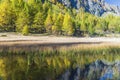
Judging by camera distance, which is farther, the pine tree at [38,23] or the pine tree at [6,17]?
the pine tree at [38,23]

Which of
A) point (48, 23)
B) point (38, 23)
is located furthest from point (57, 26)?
point (38, 23)

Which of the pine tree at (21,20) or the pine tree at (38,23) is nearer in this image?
the pine tree at (21,20)

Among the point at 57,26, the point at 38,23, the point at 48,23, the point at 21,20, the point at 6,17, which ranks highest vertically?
the point at 6,17

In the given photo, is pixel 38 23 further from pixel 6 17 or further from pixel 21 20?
pixel 6 17

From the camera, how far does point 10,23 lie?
397 feet

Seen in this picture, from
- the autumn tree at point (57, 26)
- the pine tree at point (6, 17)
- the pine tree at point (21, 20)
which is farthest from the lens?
the autumn tree at point (57, 26)

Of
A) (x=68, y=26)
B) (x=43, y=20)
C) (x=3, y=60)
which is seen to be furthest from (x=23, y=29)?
(x=3, y=60)

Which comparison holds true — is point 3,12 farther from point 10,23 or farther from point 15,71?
point 15,71

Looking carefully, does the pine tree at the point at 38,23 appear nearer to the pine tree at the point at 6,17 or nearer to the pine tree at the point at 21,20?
the pine tree at the point at 21,20

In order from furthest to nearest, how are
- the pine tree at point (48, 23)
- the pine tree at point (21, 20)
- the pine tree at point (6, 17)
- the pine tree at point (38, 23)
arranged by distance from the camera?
the pine tree at point (48, 23), the pine tree at point (38, 23), the pine tree at point (21, 20), the pine tree at point (6, 17)

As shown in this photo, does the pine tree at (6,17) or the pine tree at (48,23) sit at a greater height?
the pine tree at (6,17)

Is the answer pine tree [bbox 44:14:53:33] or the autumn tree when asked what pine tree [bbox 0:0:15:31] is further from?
the autumn tree

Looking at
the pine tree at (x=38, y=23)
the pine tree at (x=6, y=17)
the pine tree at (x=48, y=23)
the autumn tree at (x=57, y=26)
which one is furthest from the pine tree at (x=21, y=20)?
the autumn tree at (x=57, y=26)

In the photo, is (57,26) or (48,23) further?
(57,26)
